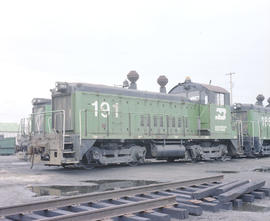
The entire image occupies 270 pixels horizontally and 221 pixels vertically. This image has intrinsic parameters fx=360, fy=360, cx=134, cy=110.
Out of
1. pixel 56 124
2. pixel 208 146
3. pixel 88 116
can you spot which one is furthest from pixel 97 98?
pixel 208 146

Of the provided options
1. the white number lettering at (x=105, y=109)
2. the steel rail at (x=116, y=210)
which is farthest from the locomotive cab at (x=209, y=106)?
the steel rail at (x=116, y=210)

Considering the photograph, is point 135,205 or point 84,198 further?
point 84,198

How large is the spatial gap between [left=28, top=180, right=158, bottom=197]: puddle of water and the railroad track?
1.50 metres

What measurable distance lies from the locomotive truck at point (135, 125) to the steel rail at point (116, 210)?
665 centimetres

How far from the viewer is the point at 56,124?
1364 centimetres

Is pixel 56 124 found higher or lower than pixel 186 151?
higher

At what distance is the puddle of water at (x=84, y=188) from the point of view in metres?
7.60

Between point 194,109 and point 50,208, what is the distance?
1225 centimetres

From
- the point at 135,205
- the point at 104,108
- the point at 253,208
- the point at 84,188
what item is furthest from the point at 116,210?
the point at 104,108

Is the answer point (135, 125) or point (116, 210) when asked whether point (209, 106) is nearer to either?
point (135, 125)

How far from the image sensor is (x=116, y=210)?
4.95 m

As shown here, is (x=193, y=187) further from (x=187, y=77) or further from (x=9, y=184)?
(x=187, y=77)

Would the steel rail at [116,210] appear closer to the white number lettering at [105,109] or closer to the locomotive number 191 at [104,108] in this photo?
the locomotive number 191 at [104,108]

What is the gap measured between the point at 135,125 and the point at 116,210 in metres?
9.70
